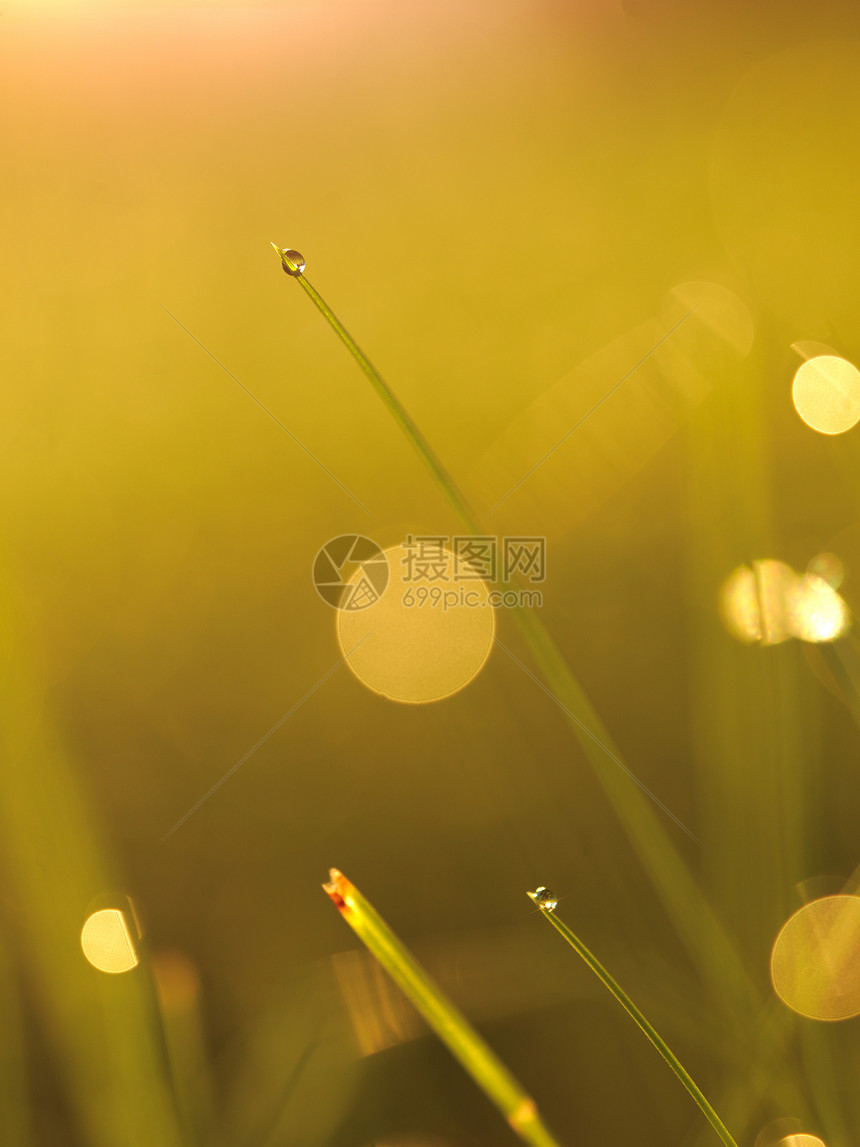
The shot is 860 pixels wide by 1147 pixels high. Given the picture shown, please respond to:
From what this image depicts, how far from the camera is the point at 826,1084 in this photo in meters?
0.23

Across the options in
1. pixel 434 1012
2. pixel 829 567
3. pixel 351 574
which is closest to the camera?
pixel 434 1012

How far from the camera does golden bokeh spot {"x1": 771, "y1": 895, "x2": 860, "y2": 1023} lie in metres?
0.26

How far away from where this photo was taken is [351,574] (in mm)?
578

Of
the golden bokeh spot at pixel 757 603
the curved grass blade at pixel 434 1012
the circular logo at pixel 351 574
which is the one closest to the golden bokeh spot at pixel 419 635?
the circular logo at pixel 351 574

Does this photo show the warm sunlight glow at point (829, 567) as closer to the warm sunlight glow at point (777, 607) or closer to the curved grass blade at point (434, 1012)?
the warm sunlight glow at point (777, 607)

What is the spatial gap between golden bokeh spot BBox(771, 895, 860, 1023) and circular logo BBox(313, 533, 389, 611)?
0.38 meters

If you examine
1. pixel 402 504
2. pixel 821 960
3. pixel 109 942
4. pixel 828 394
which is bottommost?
pixel 821 960

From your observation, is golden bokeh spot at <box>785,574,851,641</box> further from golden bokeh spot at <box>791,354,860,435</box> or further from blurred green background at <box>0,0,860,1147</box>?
golden bokeh spot at <box>791,354,860,435</box>

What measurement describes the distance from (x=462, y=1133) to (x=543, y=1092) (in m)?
0.05

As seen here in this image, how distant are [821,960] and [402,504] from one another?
433 mm

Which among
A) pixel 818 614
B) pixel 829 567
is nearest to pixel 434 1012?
pixel 818 614

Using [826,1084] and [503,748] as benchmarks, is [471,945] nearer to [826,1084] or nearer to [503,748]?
[503,748]

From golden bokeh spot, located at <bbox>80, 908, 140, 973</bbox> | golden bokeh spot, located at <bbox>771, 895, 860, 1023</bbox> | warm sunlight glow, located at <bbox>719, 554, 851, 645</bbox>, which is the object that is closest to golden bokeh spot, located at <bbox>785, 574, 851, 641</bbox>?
warm sunlight glow, located at <bbox>719, 554, 851, 645</bbox>

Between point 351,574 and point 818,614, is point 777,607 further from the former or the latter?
point 351,574
